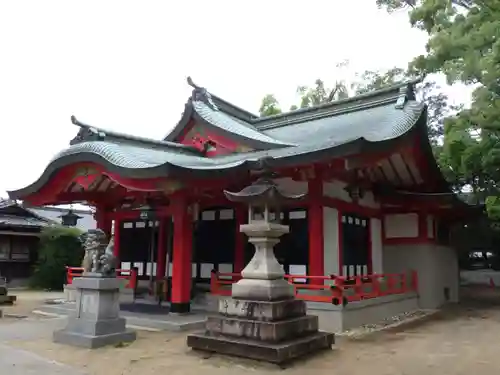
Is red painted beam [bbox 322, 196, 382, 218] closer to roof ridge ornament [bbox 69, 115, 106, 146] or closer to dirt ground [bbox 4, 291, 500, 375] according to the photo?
dirt ground [bbox 4, 291, 500, 375]

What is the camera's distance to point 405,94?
1484cm

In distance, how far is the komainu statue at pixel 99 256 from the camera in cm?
852

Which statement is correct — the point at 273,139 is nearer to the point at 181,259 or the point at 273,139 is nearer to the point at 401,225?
the point at 401,225

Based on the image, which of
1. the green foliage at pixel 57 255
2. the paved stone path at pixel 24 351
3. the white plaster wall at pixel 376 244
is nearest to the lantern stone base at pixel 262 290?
the paved stone path at pixel 24 351

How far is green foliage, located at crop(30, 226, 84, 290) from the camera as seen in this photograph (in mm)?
22234

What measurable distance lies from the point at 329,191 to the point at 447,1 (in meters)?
6.64

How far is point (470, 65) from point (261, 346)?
8.55m

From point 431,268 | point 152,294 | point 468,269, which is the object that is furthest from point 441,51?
point 468,269

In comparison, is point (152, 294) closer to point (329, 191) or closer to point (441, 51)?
point (329, 191)

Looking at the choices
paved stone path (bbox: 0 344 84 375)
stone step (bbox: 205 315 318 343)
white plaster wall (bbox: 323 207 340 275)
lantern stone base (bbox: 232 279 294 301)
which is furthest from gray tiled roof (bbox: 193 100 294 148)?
paved stone path (bbox: 0 344 84 375)

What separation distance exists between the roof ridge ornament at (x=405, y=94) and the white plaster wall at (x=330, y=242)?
505 centimetres

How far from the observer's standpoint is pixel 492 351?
8297 millimetres

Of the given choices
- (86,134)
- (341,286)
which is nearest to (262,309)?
(341,286)

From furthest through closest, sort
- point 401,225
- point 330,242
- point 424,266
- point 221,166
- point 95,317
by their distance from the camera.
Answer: point 401,225 → point 424,266 → point 330,242 → point 221,166 → point 95,317
